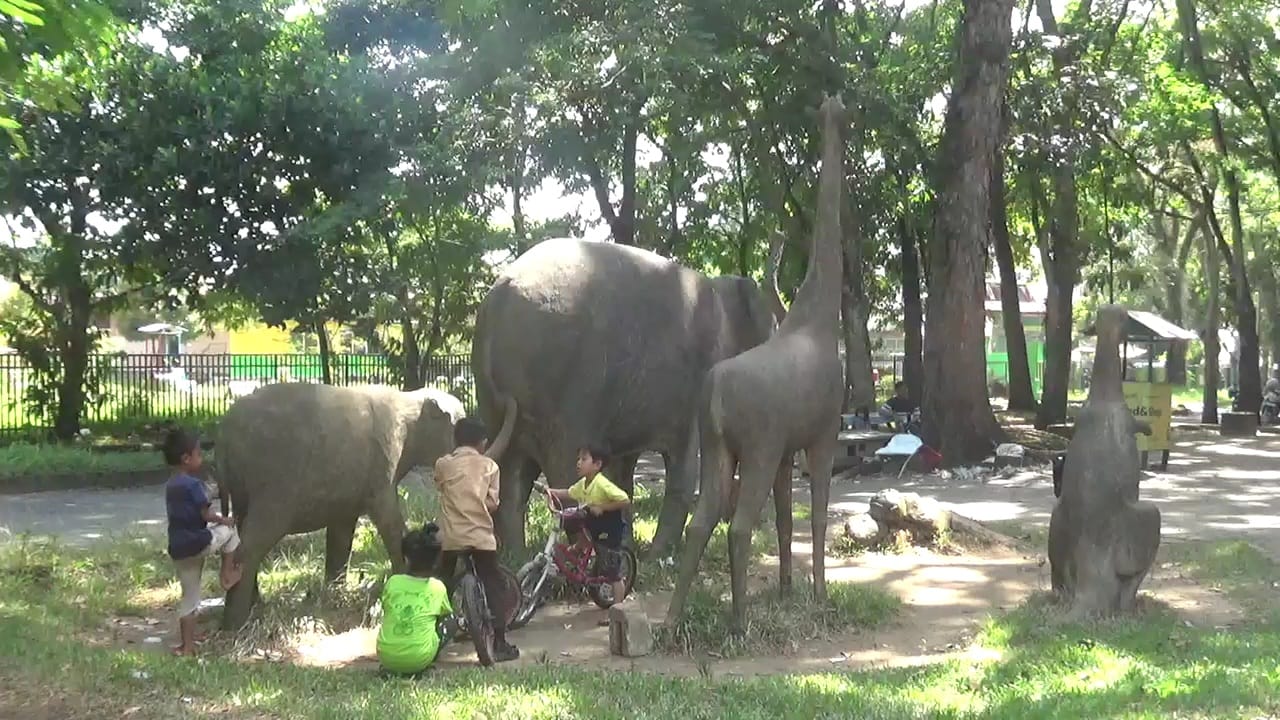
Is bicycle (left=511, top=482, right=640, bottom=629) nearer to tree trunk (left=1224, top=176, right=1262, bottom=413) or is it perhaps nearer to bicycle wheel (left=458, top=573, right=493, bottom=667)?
bicycle wheel (left=458, top=573, right=493, bottom=667)

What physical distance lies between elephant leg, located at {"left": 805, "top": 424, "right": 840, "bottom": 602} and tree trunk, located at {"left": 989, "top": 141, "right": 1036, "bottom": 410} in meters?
11.9

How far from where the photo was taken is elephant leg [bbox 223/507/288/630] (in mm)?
7044

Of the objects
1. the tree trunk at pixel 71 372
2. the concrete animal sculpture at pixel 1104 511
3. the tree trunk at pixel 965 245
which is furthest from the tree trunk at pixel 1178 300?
the concrete animal sculpture at pixel 1104 511

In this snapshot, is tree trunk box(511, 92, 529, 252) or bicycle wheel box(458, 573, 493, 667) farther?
tree trunk box(511, 92, 529, 252)

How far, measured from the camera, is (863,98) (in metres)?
17.4

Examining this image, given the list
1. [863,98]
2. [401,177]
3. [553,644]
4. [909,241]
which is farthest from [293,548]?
[909,241]

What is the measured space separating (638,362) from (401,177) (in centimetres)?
925

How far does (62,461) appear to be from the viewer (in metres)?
16.0

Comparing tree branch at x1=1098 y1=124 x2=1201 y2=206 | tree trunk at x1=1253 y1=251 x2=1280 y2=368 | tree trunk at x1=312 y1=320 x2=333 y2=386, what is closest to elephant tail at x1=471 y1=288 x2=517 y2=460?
tree trunk at x1=312 y1=320 x2=333 y2=386

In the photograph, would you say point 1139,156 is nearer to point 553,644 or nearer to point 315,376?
point 315,376

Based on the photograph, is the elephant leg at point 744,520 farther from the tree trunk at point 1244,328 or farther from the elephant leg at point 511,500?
the tree trunk at point 1244,328

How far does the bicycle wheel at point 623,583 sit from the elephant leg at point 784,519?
1.03m

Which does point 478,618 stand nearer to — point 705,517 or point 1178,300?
point 705,517

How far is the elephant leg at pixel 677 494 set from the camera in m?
9.09
